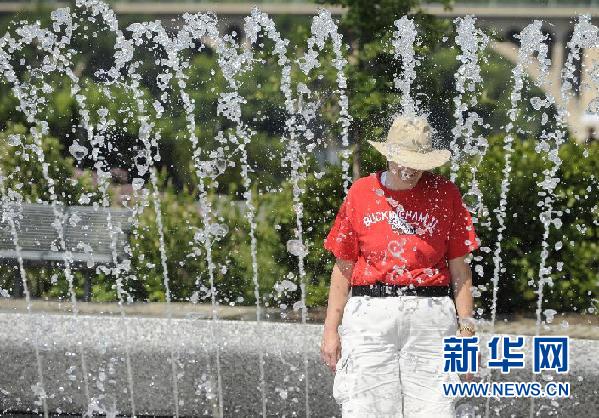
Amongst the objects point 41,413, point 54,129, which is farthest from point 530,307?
point 54,129

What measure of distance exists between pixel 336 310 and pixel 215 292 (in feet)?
11.7

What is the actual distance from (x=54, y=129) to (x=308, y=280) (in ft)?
21.7

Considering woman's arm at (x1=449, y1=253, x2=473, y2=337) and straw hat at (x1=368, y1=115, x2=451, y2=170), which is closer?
straw hat at (x1=368, y1=115, x2=451, y2=170)

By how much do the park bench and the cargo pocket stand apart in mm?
3496

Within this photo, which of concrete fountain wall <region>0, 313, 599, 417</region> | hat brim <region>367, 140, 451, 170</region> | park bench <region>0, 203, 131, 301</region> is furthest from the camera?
park bench <region>0, 203, 131, 301</region>

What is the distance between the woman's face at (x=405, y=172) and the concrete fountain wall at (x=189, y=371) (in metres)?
1.58

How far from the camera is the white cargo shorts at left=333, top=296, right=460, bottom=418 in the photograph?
296cm

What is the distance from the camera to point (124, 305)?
668 centimetres

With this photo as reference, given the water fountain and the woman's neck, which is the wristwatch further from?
the water fountain

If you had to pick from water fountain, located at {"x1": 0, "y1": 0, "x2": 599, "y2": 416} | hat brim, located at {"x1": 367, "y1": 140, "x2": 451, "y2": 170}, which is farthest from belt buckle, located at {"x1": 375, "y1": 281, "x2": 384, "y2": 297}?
water fountain, located at {"x1": 0, "y1": 0, "x2": 599, "y2": 416}

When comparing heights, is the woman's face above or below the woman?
above

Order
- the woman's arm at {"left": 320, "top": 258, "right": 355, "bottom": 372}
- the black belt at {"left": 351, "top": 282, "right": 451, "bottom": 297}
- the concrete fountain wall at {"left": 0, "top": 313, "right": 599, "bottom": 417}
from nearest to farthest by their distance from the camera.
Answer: the black belt at {"left": 351, "top": 282, "right": 451, "bottom": 297} → the woman's arm at {"left": 320, "top": 258, "right": 355, "bottom": 372} → the concrete fountain wall at {"left": 0, "top": 313, "right": 599, "bottom": 417}

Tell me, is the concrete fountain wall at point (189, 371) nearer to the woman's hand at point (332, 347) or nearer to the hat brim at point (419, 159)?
the woman's hand at point (332, 347)

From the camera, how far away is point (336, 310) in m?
3.10
